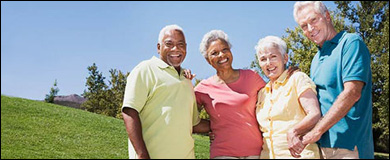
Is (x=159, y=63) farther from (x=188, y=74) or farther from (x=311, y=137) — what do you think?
(x=311, y=137)

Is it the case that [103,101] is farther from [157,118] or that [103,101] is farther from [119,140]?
[157,118]

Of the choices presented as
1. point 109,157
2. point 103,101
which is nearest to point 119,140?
point 109,157

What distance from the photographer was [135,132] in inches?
127

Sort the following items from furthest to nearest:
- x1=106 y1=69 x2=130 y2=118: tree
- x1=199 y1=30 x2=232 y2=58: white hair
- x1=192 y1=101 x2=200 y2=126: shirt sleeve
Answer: x1=106 y1=69 x2=130 y2=118: tree → x1=199 y1=30 x2=232 y2=58: white hair → x1=192 y1=101 x2=200 y2=126: shirt sleeve

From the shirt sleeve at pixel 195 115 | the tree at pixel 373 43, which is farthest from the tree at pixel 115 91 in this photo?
the shirt sleeve at pixel 195 115

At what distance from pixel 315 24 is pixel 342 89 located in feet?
2.25

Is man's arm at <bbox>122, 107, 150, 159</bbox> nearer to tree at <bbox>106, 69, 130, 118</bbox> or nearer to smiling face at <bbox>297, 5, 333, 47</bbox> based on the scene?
smiling face at <bbox>297, 5, 333, 47</bbox>

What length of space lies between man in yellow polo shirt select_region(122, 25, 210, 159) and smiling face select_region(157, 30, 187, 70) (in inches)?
8.4

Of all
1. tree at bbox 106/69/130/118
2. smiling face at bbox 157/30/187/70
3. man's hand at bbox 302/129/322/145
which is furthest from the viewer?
tree at bbox 106/69/130/118

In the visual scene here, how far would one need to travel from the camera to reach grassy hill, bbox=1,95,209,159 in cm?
1242

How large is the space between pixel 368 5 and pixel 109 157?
67.2 feet

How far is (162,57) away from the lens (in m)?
3.73

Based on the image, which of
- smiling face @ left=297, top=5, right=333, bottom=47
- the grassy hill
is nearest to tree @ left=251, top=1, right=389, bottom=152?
the grassy hill

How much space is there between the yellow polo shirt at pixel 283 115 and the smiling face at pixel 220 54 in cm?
54
